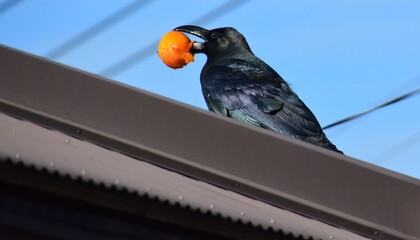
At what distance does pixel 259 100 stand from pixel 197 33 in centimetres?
174

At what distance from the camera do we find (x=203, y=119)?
7867 mm

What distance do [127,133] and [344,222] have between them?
151cm

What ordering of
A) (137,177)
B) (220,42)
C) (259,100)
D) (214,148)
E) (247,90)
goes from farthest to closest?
(220,42) → (247,90) → (259,100) → (214,148) → (137,177)

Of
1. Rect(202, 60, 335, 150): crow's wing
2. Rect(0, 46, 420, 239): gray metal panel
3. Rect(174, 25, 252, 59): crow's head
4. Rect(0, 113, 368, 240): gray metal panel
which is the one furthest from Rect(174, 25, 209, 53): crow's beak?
Rect(0, 113, 368, 240): gray metal panel

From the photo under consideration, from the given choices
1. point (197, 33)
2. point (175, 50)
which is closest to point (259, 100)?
point (175, 50)

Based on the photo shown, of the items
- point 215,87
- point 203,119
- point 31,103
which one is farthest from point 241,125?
point 215,87

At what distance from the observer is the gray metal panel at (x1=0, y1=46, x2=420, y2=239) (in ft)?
24.5

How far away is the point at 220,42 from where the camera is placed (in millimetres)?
11938

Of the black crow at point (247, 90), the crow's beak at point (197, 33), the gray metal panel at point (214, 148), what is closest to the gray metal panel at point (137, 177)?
the gray metal panel at point (214, 148)

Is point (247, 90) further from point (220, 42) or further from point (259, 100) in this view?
point (220, 42)

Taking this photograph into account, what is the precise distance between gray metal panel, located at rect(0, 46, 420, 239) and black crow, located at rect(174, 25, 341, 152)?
143 centimetres

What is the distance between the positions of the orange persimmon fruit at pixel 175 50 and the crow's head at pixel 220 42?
0.29 metres

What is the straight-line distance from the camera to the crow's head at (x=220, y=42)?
462 inches

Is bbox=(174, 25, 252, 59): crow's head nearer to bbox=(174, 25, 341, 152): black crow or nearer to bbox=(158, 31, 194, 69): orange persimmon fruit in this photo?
bbox=(174, 25, 341, 152): black crow
